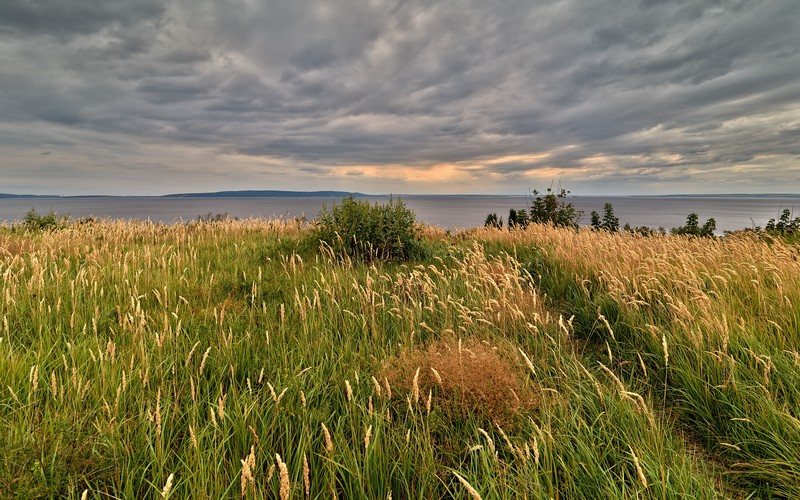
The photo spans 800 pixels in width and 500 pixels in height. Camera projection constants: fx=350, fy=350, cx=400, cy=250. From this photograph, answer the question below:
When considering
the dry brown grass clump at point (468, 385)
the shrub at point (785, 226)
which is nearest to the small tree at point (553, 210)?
the shrub at point (785, 226)

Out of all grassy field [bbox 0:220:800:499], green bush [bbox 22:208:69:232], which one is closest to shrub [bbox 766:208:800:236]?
grassy field [bbox 0:220:800:499]

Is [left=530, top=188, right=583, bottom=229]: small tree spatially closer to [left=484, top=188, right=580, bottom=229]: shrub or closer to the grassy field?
[left=484, top=188, right=580, bottom=229]: shrub

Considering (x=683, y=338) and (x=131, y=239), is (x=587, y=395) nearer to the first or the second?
(x=683, y=338)

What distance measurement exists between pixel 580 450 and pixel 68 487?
2.98 meters

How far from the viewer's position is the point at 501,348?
364 cm

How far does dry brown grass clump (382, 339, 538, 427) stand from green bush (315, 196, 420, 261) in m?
4.91

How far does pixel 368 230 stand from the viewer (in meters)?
8.32

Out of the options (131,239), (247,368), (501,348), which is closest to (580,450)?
(501,348)

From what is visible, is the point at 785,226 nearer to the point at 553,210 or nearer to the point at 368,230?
the point at 553,210

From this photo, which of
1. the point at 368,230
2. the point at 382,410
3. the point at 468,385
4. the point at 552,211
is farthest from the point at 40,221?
the point at 552,211

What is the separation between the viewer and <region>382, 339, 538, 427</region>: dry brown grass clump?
268 centimetres

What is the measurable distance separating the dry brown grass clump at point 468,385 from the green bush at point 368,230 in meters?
4.91

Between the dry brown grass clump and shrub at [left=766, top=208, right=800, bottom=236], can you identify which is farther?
shrub at [left=766, top=208, right=800, bottom=236]

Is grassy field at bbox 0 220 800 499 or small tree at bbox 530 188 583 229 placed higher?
small tree at bbox 530 188 583 229
